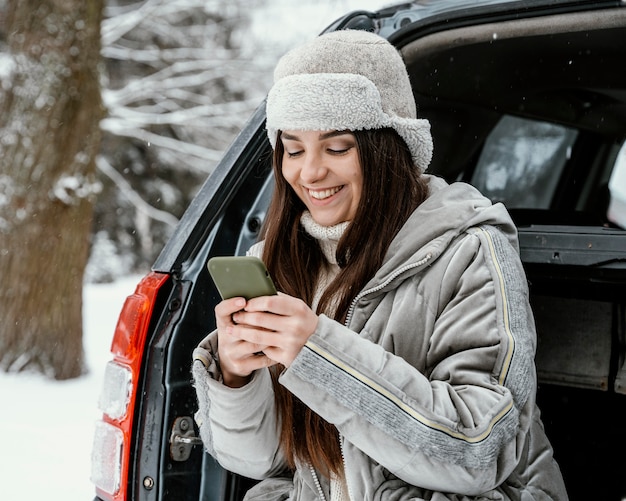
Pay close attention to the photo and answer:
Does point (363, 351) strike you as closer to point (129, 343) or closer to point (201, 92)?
point (129, 343)

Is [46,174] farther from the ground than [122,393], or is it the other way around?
[122,393]

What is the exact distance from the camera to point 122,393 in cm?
196

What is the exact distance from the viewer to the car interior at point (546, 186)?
198 centimetres

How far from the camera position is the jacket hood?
5.17 feet

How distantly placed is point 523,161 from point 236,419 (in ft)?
8.12

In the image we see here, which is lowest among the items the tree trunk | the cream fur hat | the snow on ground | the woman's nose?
the snow on ground

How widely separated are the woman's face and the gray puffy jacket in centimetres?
16

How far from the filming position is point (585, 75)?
299 centimetres

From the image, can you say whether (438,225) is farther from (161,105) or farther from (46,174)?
(161,105)

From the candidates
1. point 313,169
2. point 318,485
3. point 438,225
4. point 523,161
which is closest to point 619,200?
point 523,161

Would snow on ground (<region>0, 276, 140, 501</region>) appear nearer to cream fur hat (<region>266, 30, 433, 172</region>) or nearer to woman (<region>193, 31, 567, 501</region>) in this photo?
woman (<region>193, 31, 567, 501</region>)

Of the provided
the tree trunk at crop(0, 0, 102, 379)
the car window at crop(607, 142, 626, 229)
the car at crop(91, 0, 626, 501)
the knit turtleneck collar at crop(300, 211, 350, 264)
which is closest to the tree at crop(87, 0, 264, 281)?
the tree trunk at crop(0, 0, 102, 379)

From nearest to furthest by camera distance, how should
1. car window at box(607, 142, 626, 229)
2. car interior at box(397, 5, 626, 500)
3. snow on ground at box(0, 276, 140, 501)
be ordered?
car interior at box(397, 5, 626, 500) < car window at box(607, 142, 626, 229) < snow on ground at box(0, 276, 140, 501)

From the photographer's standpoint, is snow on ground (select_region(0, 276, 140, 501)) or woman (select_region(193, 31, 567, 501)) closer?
woman (select_region(193, 31, 567, 501))
